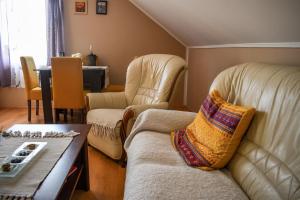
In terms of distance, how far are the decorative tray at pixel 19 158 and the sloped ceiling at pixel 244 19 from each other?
153cm

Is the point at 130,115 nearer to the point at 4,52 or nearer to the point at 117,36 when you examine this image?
the point at 117,36

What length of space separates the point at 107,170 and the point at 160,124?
74 centimetres

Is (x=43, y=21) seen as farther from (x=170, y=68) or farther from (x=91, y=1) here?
(x=170, y=68)

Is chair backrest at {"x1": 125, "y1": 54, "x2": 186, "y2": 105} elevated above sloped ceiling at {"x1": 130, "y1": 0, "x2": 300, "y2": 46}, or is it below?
below

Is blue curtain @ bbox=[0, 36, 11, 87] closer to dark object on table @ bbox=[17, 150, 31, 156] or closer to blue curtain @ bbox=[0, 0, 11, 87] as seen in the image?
blue curtain @ bbox=[0, 0, 11, 87]

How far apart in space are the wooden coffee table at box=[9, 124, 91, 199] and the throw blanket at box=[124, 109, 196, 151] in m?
0.36

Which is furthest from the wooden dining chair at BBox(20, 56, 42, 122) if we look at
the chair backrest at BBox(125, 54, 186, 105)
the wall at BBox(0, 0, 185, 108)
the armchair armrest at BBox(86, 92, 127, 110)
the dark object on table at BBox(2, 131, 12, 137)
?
the dark object on table at BBox(2, 131, 12, 137)

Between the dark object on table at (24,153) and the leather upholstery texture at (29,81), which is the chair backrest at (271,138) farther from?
the leather upholstery texture at (29,81)

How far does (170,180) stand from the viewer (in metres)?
1.09

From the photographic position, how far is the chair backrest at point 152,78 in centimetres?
218

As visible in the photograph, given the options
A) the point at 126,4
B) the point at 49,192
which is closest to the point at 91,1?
the point at 126,4

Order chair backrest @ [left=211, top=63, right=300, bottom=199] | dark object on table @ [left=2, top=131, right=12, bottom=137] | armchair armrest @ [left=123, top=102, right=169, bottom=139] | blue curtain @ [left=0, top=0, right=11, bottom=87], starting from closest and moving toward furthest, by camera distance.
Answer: chair backrest @ [left=211, top=63, right=300, bottom=199]
dark object on table @ [left=2, top=131, right=12, bottom=137]
armchair armrest @ [left=123, top=102, right=169, bottom=139]
blue curtain @ [left=0, top=0, right=11, bottom=87]

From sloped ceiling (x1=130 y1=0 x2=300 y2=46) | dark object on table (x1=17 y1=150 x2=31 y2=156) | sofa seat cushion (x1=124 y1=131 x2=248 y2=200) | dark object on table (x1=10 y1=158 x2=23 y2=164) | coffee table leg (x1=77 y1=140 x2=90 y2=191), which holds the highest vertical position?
sloped ceiling (x1=130 y1=0 x2=300 y2=46)

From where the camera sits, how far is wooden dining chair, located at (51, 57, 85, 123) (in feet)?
8.93
